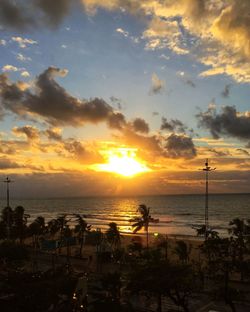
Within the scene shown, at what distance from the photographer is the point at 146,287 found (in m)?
20.8

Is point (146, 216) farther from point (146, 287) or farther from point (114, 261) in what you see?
point (146, 287)

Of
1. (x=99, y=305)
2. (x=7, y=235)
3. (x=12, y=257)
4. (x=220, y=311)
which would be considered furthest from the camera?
(x=7, y=235)

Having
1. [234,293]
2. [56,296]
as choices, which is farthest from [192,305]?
[56,296]

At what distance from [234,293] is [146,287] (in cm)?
A: 613

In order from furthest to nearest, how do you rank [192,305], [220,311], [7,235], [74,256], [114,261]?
[7,235], [74,256], [114,261], [192,305], [220,311]

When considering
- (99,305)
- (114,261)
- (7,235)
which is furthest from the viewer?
(7,235)

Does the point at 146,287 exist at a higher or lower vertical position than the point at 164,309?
higher

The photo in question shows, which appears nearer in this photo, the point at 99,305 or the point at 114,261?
the point at 99,305

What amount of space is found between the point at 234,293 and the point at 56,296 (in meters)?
11.1

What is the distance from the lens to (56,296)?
63.3 feet

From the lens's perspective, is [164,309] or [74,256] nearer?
[164,309]

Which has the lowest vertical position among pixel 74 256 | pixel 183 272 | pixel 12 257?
pixel 74 256

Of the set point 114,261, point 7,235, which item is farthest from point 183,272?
point 7,235

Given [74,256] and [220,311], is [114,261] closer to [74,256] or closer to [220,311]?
[74,256]
